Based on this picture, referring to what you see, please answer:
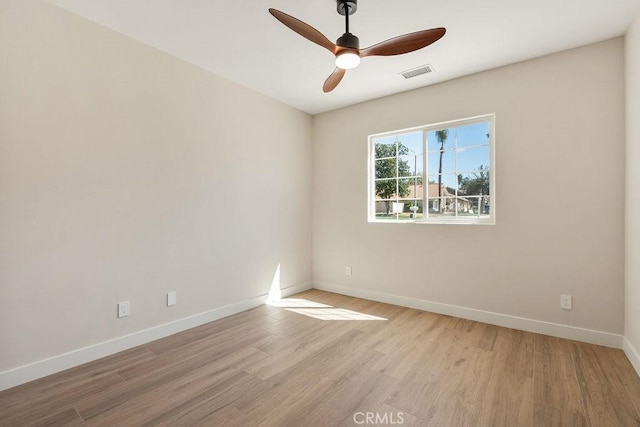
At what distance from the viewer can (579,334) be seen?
257 cm

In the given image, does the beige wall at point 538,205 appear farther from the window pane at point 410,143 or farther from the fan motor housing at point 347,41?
the fan motor housing at point 347,41

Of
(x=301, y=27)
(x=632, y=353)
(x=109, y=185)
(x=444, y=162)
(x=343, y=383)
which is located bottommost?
(x=343, y=383)

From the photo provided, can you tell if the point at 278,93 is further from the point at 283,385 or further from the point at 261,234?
the point at 283,385

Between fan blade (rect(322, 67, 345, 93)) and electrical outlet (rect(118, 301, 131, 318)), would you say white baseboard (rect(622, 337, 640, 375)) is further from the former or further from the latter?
electrical outlet (rect(118, 301, 131, 318))

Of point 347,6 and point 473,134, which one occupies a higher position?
point 347,6

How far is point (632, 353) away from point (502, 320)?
90 centimetres

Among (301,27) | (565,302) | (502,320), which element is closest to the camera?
(301,27)

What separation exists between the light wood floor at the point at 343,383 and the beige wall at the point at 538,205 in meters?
0.43

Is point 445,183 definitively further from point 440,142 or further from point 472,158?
point 440,142

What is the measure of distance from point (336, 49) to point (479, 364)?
2551 millimetres

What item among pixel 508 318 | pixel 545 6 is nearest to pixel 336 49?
pixel 545 6

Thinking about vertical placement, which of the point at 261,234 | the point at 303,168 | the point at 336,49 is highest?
the point at 336,49

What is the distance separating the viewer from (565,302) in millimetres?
2635

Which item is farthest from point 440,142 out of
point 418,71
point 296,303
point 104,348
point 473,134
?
point 104,348
